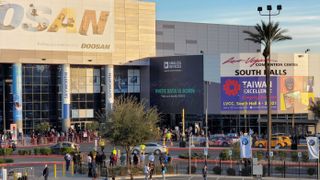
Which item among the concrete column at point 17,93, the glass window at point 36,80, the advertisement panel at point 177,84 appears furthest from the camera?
the glass window at point 36,80

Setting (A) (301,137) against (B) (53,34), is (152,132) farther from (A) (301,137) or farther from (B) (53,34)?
(B) (53,34)

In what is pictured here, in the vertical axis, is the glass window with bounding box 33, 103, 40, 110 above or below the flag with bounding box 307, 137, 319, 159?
above

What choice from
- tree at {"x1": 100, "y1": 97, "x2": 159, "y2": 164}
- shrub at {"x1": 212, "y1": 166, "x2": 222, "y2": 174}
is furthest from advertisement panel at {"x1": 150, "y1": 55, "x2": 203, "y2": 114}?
shrub at {"x1": 212, "y1": 166, "x2": 222, "y2": 174}

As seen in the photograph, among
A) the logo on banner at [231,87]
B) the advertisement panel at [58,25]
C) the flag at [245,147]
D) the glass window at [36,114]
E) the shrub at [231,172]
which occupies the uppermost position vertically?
the advertisement panel at [58,25]

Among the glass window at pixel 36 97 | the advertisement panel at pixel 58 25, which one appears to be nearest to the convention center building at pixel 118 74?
the glass window at pixel 36 97

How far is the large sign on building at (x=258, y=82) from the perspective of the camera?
85062 mm

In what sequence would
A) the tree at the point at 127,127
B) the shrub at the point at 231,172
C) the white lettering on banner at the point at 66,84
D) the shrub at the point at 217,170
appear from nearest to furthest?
the shrub at the point at 231,172 → the shrub at the point at 217,170 → the tree at the point at 127,127 → the white lettering on banner at the point at 66,84

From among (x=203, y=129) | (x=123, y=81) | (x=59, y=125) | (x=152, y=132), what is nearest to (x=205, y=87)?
(x=203, y=129)

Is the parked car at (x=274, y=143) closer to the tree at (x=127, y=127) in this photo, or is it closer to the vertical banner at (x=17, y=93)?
the tree at (x=127, y=127)


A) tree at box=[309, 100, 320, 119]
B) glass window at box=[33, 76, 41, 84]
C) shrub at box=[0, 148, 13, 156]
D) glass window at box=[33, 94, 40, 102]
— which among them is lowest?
shrub at box=[0, 148, 13, 156]

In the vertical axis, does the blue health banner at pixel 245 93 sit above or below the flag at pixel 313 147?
above

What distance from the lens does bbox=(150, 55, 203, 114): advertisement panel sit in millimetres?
88375

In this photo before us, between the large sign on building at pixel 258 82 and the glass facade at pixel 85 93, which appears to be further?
the glass facade at pixel 85 93

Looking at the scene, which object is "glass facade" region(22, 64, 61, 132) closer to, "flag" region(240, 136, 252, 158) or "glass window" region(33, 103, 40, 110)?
"glass window" region(33, 103, 40, 110)
